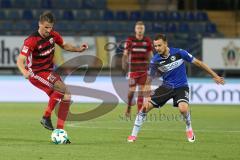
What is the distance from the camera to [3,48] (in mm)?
25812

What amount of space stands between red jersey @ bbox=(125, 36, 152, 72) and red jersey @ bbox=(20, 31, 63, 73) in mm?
6089

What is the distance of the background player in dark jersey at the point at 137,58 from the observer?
18547 millimetres

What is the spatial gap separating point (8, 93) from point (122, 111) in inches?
191

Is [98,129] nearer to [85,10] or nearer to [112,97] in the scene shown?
[112,97]

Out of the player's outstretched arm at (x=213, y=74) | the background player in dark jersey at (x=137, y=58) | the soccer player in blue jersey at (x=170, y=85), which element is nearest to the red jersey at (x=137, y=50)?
the background player in dark jersey at (x=137, y=58)

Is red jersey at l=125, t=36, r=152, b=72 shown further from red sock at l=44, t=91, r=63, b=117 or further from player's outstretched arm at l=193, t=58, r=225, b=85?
red sock at l=44, t=91, r=63, b=117

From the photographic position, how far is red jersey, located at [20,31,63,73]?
40.5 feet

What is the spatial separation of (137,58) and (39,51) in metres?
6.80

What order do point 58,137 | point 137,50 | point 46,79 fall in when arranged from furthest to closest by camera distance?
point 137,50 < point 46,79 < point 58,137

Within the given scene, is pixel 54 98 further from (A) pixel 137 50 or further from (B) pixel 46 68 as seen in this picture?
(A) pixel 137 50

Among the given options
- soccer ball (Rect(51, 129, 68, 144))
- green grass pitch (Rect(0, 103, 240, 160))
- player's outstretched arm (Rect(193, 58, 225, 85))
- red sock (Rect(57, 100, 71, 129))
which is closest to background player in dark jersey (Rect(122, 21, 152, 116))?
green grass pitch (Rect(0, 103, 240, 160))

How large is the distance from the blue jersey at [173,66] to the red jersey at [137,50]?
230 inches

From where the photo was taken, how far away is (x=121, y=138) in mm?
13398

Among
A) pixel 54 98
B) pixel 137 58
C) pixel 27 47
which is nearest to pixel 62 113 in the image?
pixel 54 98
